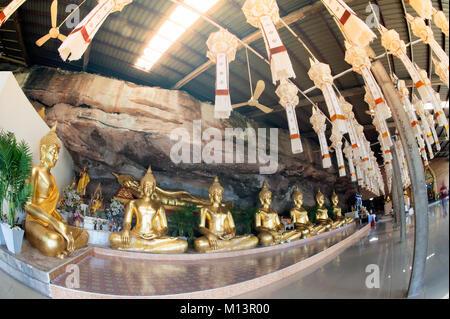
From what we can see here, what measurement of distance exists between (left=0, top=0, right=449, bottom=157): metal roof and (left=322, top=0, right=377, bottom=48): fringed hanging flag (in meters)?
3.06

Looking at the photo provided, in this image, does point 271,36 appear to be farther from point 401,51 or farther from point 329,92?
point 401,51

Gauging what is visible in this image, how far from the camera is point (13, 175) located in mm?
3943

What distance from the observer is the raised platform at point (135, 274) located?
2.77m

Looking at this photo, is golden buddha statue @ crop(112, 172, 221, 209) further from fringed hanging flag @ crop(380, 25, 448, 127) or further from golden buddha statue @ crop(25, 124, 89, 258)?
fringed hanging flag @ crop(380, 25, 448, 127)

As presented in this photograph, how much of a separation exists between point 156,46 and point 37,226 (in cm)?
538

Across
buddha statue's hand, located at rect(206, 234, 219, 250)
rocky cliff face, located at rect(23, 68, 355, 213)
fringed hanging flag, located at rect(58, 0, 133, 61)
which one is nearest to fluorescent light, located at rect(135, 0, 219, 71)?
rocky cliff face, located at rect(23, 68, 355, 213)

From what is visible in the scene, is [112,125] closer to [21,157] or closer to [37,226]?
[21,157]

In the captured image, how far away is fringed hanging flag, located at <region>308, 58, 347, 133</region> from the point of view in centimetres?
444

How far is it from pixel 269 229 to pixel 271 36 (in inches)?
229

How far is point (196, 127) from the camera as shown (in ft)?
26.5
